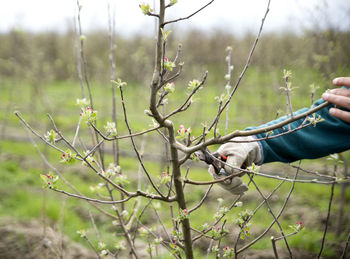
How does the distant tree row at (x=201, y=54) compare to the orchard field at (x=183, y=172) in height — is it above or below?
above

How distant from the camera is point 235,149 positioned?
64.1 inches

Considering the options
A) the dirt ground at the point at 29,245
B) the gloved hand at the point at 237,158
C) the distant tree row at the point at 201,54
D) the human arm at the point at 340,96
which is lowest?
the dirt ground at the point at 29,245

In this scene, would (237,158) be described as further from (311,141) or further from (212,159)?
(311,141)

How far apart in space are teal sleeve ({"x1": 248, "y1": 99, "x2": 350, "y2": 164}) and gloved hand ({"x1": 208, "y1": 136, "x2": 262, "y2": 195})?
0.33ft

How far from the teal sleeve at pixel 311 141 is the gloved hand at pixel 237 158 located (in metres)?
0.10

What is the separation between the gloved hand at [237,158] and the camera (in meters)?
1.56

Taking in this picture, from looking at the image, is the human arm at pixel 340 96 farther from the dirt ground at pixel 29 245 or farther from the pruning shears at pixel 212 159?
the dirt ground at pixel 29 245

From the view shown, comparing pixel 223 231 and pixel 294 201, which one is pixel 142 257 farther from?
pixel 294 201

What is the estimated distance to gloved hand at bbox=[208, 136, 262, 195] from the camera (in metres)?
1.56

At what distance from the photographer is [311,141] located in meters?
1.85

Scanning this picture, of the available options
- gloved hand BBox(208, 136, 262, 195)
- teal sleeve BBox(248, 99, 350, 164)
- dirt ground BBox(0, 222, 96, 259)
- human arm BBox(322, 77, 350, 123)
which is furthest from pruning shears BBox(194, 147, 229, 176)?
dirt ground BBox(0, 222, 96, 259)

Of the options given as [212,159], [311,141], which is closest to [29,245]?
[212,159]

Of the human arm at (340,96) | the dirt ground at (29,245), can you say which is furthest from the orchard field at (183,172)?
the human arm at (340,96)

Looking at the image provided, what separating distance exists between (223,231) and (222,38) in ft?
26.3
